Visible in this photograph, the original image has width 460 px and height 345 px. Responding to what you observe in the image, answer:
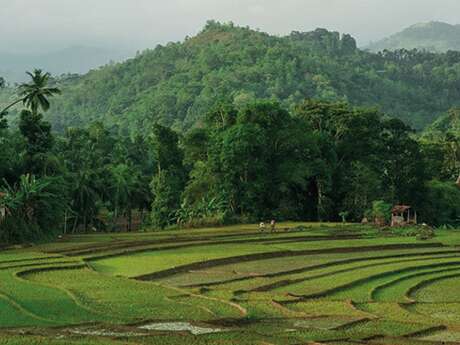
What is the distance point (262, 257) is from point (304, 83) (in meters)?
107

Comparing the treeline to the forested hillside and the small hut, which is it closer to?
the small hut

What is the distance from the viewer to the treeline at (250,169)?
49594 mm

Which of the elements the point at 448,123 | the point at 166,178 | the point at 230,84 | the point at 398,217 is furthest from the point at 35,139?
the point at 230,84

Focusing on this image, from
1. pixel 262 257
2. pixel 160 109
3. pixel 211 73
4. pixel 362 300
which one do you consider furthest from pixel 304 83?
pixel 362 300

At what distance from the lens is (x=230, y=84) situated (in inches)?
5374

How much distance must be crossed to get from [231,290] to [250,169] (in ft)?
99.7

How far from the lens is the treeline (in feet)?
163

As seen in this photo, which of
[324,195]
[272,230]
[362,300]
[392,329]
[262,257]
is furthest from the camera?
[324,195]

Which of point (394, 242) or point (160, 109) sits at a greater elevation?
point (160, 109)

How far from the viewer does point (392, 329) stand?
54.9 feet

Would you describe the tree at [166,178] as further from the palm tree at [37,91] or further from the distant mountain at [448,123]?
the distant mountain at [448,123]

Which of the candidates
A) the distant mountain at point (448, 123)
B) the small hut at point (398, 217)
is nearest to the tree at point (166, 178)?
the small hut at point (398, 217)

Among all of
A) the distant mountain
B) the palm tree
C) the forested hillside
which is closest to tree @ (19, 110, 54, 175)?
the palm tree

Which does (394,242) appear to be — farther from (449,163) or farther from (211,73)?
(211,73)
